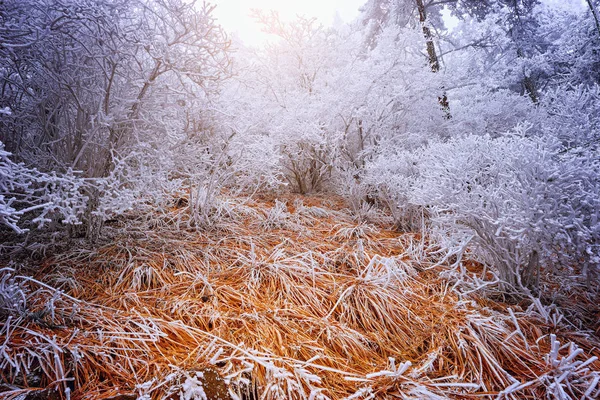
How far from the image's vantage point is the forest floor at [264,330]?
0.95m

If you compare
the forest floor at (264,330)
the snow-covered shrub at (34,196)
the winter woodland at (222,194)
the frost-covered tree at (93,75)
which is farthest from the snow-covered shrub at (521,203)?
the snow-covered shrub at (34,196)

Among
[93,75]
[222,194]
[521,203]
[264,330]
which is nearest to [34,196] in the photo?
[93,75]

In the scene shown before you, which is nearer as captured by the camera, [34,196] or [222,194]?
[34,196]

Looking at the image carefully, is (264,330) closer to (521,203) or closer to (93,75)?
(521,203)

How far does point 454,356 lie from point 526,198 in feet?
2.84

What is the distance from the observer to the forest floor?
3.12ft

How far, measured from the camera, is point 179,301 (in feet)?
4.59

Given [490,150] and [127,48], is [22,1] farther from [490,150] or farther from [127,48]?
[490,150]

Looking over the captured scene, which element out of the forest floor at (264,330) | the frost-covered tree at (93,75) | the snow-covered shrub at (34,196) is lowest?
the forest floor at (264,330)

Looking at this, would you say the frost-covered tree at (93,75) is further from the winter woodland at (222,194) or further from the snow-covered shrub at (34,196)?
the snow-covered shrub at (34,196)

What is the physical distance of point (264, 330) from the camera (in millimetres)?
1246

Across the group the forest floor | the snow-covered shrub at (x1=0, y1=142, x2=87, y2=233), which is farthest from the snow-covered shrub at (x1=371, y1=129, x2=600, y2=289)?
the snow-covered shrub at (x1=0, y1=142, x2=87, y2=233)

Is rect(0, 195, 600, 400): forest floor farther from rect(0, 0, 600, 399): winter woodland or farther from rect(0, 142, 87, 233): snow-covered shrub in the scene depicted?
rect(0, 142, 87, 233): snow-covered shrub

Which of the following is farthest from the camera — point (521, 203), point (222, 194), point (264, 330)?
point (222, 194)
